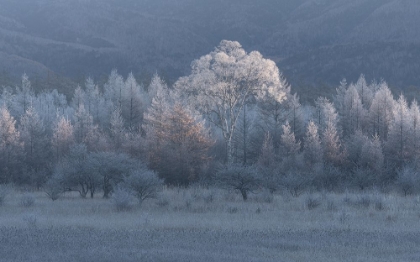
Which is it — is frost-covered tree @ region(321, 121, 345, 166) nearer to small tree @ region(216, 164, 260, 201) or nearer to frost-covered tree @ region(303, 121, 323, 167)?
frost-covered tree @ region(303, 121, 323, 167)

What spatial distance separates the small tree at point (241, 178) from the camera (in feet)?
81.0

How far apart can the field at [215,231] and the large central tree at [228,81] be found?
54.3 feet

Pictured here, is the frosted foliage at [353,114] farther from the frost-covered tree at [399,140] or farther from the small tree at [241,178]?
the small tree at [241,178]

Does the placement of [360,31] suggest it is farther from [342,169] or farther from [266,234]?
[266,234]

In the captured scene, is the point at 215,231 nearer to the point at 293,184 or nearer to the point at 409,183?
the point at 293,184

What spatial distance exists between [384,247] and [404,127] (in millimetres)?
30971

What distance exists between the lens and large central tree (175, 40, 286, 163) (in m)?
37.1

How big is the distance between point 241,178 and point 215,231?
433 inches

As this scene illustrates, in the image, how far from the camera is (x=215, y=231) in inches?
543

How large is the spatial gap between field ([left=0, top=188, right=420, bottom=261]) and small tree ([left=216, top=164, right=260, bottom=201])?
3319 mm

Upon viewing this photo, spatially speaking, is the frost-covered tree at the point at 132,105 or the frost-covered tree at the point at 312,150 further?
the frost-covered tree at the point at 132,105

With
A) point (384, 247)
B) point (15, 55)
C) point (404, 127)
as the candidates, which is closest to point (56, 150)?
point (404, 127)

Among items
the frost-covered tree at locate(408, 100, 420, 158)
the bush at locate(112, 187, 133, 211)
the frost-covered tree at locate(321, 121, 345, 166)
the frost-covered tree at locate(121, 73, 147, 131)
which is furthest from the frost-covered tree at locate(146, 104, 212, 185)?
the frost-covered tree at locate(121, 73, 147, 131)

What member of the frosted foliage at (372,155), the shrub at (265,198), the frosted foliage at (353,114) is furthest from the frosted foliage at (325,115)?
the shrub at (265,198)
